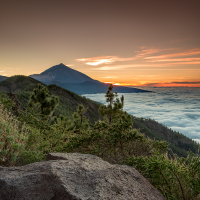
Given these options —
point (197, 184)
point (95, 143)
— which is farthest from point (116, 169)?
point (95, 143)

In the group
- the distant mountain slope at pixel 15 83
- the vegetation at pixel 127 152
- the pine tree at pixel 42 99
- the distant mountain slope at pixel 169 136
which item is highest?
the distant mountain slope at pixel 15 83

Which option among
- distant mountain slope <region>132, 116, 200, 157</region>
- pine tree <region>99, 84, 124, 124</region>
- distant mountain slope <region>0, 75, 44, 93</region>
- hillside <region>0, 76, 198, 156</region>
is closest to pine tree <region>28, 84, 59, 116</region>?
pine tree <region>99, 84, 124, 124</region>

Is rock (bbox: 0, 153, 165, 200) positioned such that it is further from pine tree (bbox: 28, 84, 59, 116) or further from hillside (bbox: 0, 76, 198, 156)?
hillside (bbox: 0, 76, 198, 156)

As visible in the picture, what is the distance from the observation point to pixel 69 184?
271 cm

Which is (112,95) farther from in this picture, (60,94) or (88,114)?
(60,94)

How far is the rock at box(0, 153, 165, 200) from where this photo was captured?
2607 millimetres

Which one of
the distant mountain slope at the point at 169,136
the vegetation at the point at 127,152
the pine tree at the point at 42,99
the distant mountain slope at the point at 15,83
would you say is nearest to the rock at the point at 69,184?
the vegetation at the point at 127,152

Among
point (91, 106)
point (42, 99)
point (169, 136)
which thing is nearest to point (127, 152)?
point (42, 99)

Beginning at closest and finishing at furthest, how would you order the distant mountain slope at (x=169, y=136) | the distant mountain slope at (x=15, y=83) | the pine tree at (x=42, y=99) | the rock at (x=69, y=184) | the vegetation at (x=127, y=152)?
the rock at (x=69, y=184) < the vegetation at (x=127, y=152) < the pine tree at (x=42, y=99) < the distant mountain slope at (x=169, y=136) < the distant mountain slope at (x=15, y=83)

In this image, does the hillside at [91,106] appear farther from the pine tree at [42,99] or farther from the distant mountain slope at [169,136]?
the pine tree at [42,99]

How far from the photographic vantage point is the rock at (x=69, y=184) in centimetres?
261

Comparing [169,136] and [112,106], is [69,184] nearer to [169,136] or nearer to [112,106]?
[112,106]

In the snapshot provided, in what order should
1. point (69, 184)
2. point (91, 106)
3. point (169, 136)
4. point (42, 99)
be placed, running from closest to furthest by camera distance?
point (69, 184) → point (42, 99) → point (91, 106) → point (169, 136)

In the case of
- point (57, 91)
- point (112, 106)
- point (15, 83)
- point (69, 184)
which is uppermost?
point (15, 83)
